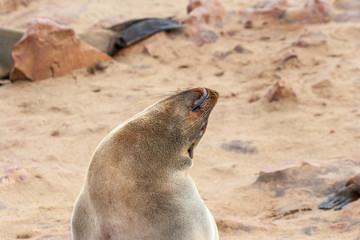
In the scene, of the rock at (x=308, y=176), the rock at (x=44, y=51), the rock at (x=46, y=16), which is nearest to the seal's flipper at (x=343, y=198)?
the rock at (x=308, y=176)

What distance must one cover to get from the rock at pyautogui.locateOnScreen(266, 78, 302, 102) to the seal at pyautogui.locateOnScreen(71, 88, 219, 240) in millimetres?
3597

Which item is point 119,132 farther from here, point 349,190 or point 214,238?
point 349,190

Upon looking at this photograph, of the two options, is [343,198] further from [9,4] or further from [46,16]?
[9,4]

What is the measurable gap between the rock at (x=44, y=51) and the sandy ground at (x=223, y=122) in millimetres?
142

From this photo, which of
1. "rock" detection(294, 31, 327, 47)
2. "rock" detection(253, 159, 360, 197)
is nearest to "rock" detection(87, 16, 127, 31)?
"rock" detection(294, 31, 327, 47)

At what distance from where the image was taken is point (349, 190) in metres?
3.59

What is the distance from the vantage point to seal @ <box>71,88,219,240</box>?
2.09 metres

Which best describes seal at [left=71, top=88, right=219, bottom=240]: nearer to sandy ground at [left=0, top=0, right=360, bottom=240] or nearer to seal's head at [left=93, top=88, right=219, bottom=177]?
seal's head at [left=93, top=88, right=219, bottom=177]

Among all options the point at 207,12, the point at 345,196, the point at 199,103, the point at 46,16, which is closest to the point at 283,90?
the point at 345,196

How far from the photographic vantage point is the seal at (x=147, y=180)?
2088 mm

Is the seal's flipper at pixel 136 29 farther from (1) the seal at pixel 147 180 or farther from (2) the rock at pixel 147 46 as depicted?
(1) the seal at pixel 147 180

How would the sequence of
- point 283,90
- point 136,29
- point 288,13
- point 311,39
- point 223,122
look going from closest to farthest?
point 223,122, point 283,90, point 311,39, point 136,29, point 288,13

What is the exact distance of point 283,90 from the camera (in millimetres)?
5750

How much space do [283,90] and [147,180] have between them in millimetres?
3847
